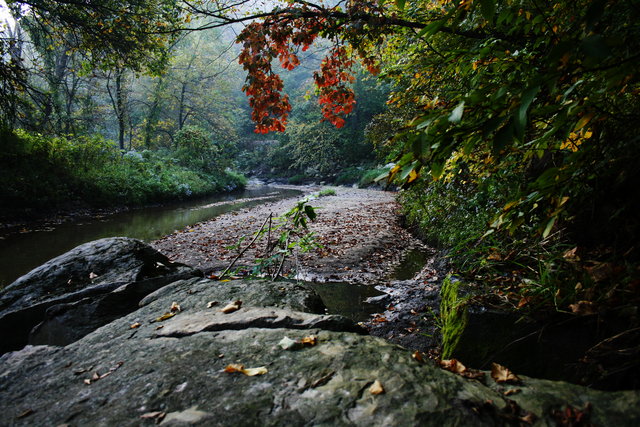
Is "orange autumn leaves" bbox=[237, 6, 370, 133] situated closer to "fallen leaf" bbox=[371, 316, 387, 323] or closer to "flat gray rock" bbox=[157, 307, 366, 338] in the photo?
"flat gray rock" bbox=[157, 307, 366, 338]

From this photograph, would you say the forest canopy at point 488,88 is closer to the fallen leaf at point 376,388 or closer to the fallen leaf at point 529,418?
the fallen leaf at point 529,418

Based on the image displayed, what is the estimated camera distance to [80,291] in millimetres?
3156

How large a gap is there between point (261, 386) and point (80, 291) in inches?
109

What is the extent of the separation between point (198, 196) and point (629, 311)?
60.5 ft

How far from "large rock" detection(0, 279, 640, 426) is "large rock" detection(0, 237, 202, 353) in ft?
1.95

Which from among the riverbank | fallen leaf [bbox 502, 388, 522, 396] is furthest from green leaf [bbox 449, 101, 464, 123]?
the riverbank

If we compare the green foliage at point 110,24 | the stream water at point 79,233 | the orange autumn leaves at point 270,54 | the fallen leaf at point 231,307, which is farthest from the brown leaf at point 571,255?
the stream water at point 79,233

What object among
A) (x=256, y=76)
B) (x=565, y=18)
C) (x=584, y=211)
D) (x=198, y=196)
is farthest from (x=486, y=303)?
(x=198, y=196)

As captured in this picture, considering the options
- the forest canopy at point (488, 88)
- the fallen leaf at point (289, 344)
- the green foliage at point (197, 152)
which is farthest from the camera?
the green foliage at point (197, 152)

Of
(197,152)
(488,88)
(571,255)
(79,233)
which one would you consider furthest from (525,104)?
(197,152)

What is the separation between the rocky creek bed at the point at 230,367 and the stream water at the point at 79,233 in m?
3.52

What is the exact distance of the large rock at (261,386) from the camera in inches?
45.4

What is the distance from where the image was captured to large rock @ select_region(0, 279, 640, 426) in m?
1.15

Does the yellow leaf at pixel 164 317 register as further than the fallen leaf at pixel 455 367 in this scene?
Yes
